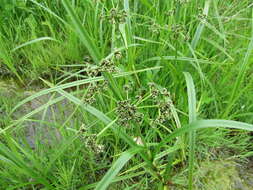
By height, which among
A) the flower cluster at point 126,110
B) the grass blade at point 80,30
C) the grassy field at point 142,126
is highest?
the grass blade at point 80,30

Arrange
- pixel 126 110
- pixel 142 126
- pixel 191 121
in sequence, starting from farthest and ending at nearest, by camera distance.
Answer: pixel 142 126 → pixel 191 121 → pixel 126 110

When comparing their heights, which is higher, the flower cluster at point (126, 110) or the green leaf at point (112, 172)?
the flower cluster at point (126, 110)

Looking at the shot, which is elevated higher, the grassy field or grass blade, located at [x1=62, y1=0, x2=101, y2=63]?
grass blade, located at [x1=62, y1=0, x2=101, y2=63]

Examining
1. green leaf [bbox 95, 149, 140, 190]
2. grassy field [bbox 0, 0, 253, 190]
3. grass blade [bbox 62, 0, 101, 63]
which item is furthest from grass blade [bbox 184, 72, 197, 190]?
grass blade [bbox 62, 0, 101, 63]

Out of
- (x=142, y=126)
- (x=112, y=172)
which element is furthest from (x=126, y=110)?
(x=142, y=126)

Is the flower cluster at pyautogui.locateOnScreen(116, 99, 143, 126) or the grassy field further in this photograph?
the grassy field

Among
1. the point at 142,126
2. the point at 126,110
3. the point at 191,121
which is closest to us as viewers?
the point at 126,110

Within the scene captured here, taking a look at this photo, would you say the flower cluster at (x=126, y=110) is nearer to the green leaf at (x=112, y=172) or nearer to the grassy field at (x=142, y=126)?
the grassy field at (x=142, y=126)

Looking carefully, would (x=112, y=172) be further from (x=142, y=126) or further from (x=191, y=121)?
(x=142, y=126)

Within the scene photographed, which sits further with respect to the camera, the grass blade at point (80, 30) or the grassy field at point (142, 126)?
the grassy field at point (142, 126)

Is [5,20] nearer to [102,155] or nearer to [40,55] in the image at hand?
[40,55]

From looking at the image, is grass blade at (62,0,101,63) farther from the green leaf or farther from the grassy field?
the green leaf

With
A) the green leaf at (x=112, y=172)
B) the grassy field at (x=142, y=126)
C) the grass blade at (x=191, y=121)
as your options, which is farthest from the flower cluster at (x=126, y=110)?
the grass blade at (x=191, y=121)

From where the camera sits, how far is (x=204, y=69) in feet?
5.60
